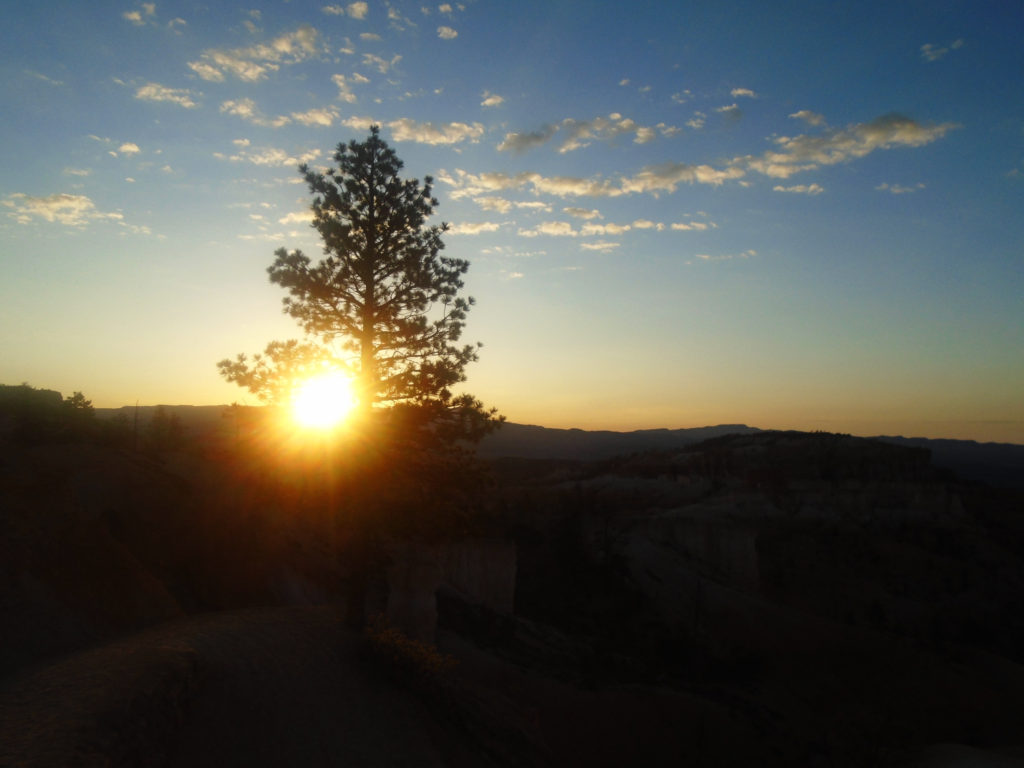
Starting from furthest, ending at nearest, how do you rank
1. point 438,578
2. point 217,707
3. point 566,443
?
point 566,443 < point 438,578 < point 217,707

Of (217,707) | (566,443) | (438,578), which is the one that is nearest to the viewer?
(217,707)

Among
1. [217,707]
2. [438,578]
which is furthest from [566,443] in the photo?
[217,707]

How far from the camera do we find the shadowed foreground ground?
7.00 metres

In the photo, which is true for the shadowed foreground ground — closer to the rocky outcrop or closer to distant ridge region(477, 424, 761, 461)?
the rocky outcrop

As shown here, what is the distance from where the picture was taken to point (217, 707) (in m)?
8.77

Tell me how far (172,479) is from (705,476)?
54656 mm

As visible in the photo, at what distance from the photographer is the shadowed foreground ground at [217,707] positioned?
276 inches

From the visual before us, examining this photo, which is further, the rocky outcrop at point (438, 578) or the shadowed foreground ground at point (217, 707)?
the rocky outcrop at point (438, 578)

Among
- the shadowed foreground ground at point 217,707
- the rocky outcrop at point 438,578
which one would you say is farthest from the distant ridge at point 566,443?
the shadowed foreground ground at point 217,707

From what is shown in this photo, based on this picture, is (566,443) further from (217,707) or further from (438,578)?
(217,707)

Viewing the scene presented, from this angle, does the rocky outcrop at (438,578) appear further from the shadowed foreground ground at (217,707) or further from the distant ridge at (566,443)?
the distant ridge at (566,443)

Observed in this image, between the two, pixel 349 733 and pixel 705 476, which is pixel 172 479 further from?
pixel 705 476

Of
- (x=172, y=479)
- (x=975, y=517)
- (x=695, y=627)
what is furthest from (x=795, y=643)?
(x=975, y=517)

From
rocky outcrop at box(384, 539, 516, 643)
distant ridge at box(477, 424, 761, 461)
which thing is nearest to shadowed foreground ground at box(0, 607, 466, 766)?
rocky outcrop at box(384, 539, 516, 643)
